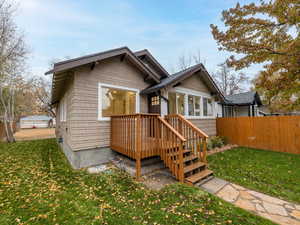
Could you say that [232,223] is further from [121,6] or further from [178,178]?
[121,6]

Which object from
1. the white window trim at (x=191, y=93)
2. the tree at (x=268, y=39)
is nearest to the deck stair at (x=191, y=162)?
the white window trim at (x=191, y=93)

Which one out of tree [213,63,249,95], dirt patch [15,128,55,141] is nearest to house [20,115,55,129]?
dirt patch [15,128,55,141]

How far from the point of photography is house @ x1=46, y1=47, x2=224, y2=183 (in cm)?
440

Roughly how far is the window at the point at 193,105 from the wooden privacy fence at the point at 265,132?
2404 mm

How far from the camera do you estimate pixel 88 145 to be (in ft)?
17.1

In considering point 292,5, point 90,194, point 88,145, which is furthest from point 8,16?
point 292,5

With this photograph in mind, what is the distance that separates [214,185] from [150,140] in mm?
2298

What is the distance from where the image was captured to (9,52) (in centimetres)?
1129

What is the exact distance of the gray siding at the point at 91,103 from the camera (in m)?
5.04

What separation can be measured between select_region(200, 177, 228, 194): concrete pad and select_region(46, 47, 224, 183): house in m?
0.24

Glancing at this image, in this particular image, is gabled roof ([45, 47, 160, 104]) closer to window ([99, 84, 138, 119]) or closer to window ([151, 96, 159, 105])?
window ([151, 96, 159, 105])

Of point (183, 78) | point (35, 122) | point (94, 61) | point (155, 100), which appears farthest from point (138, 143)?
point (35, 122)

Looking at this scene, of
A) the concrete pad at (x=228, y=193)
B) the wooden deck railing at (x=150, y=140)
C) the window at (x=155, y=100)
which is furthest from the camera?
the window at (x=155, y=100)

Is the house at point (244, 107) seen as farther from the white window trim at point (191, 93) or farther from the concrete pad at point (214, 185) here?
the concrete pad at point (214, 185)
